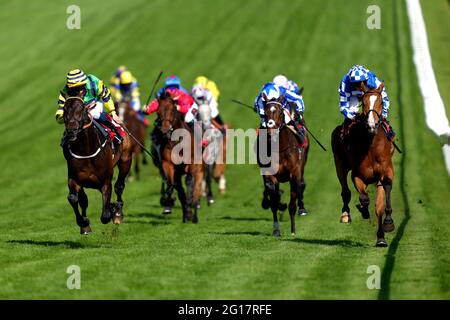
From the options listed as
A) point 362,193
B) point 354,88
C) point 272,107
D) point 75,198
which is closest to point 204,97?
point 272,107

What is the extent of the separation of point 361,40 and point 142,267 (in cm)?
3168

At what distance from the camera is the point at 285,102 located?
56.2 ft

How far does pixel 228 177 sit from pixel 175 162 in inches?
339

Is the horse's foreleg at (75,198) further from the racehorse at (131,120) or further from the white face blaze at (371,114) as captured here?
the racehorse at (131,120)

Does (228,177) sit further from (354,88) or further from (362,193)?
(362,193)

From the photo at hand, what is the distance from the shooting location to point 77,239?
622 inches

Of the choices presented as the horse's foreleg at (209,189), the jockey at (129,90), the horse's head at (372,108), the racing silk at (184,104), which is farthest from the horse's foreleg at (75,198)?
the jockey at (129,90)

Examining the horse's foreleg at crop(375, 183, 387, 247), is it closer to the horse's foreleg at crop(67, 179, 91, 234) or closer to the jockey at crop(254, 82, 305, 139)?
the jockey at crop(254, 82, 305, 139)

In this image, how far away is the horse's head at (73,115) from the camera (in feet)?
46.6

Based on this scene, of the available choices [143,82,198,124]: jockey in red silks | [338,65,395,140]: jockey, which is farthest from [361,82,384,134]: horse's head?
[143,82,198,124]: jockey in red silks

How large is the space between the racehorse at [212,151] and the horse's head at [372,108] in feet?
21.9

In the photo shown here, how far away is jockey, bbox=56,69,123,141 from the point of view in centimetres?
1479

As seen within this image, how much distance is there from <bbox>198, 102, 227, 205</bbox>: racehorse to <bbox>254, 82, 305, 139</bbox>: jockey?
10.4 ft
